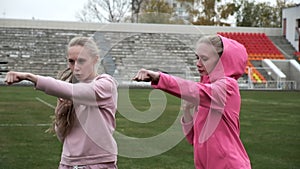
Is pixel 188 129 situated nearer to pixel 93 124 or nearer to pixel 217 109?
pixel 217 109

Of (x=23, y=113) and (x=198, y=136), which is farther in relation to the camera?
(x=23, y=113)

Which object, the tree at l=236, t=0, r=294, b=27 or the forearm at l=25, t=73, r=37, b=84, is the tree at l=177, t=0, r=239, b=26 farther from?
the forearm at l=25, t=73, r=37, b=84

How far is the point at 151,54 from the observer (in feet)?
11.7

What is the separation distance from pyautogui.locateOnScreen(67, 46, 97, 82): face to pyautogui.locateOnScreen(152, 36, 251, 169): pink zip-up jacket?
2.13 feet

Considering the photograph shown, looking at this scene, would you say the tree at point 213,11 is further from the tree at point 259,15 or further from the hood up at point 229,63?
the hood up at point 229,63

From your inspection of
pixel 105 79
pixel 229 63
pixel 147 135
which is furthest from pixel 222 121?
pixel 105 79

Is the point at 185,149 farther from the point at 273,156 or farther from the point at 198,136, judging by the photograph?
the point at 198,136

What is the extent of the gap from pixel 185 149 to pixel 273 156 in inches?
59.9

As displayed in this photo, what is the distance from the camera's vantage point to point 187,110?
3658mm

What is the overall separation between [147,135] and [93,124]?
1.56 ft

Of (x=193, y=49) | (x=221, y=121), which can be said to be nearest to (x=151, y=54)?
(x=193, y=49)

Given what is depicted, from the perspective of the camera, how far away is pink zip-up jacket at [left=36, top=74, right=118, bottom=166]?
346 cm

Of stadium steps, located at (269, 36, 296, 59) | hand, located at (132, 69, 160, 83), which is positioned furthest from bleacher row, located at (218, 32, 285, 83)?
hand, located at (132, 69, 160, 83)

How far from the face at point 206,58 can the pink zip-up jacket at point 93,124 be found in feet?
1.73
